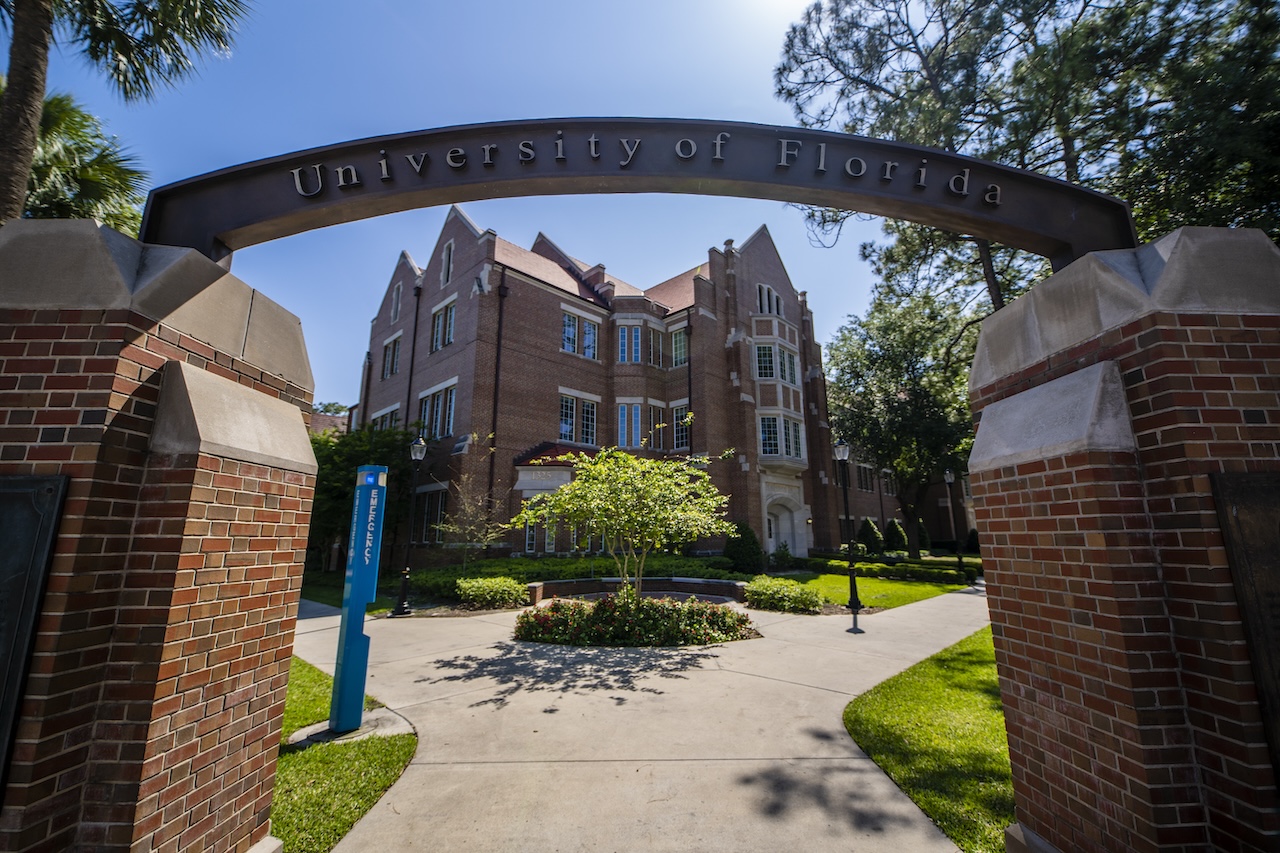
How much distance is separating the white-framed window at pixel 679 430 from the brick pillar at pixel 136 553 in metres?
22.4

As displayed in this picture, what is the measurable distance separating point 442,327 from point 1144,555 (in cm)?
2425

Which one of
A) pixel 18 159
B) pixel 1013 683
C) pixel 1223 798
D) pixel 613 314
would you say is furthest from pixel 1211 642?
pixel 613 314

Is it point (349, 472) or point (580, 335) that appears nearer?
point (349, 472)

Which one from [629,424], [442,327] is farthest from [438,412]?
[629,424]

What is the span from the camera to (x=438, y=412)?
22328 mm

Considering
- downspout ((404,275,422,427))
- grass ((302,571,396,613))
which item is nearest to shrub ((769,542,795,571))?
grass ((302,571,396,613))

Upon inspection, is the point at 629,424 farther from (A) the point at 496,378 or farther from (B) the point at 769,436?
(B) the point at 769,436

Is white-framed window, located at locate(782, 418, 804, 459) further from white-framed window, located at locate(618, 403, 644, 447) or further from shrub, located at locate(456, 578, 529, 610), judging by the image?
shrub, located at locate(456, 578, 529, 610)

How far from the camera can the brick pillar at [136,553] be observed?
6.72 ft

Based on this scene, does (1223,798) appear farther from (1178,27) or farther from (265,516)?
(1178,27)

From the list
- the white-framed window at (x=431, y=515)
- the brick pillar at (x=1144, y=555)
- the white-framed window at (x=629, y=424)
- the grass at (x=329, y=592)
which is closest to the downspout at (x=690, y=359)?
the white-framed window at (x=629, y=424)

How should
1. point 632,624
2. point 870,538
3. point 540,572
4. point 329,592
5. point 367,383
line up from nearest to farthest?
point 632,624 → point 540,572 → point 329,592 → point 367,383 → point 870,538

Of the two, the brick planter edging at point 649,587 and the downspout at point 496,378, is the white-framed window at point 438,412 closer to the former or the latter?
the downspout at point 496,378

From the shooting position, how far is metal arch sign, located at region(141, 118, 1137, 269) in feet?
10.4
